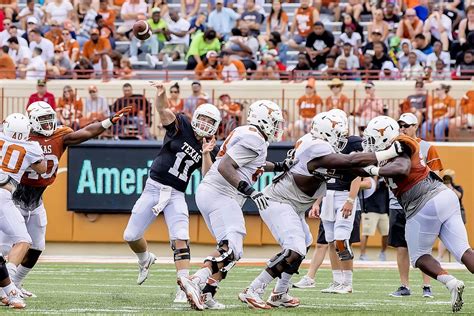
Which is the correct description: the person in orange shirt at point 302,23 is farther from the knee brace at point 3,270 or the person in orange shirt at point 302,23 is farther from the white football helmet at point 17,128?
the knee brace at point 3,270

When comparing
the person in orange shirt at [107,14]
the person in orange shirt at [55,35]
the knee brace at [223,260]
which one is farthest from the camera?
the person in orange shirt at [107,14]

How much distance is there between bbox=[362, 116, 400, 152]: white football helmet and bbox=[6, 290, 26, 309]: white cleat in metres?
3.28

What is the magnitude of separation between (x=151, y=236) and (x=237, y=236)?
899cm

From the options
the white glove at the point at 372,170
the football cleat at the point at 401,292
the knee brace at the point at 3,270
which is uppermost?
the white glove at the point at 372,170

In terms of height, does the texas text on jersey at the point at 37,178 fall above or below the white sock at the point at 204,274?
above

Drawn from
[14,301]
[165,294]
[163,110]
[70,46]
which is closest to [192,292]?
[14,301]

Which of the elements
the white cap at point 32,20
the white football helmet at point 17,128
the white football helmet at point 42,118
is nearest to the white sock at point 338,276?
the white football helmet at point 42,118

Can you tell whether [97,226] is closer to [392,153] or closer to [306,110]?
[306,110]

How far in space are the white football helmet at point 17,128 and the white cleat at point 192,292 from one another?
1.92 m

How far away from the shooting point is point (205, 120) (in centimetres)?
1103

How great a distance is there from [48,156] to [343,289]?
3392mm

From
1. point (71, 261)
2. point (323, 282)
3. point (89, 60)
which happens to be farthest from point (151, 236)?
point (323, 282)

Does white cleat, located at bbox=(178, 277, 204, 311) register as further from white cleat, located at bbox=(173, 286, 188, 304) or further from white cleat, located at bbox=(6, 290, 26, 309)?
white cleat, located at bbox=(6, 290, 26, 309)

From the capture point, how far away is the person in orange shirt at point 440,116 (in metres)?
18.9
